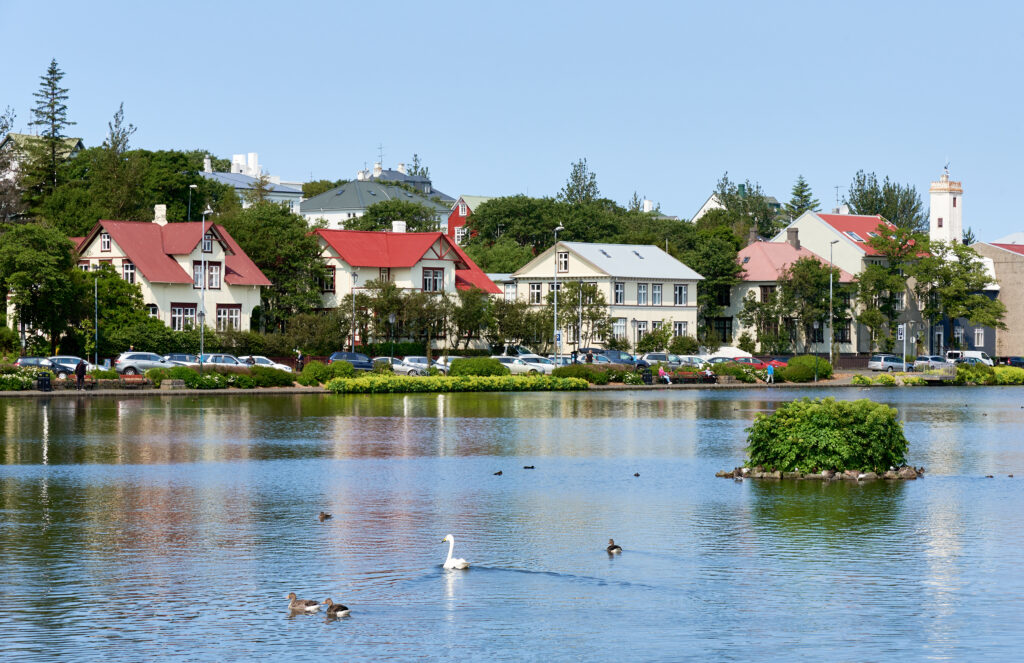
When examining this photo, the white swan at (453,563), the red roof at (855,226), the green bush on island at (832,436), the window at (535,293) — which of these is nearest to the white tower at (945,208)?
the red roof at (855,226)

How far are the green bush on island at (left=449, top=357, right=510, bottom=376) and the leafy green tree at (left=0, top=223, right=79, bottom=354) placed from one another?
2412cm

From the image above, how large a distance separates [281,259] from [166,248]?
1000cm

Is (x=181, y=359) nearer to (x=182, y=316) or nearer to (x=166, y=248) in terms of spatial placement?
(x=182, y=316)

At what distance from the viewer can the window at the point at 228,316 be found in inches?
3669

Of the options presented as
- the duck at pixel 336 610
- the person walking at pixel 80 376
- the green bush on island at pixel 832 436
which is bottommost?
the duck at pixel 336 610

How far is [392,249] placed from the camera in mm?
104562

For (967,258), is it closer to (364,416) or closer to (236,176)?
(364,416)

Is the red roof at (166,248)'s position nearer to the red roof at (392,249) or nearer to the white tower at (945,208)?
the red roof at (392,249)

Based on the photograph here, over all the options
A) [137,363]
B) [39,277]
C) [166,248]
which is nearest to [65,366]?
[137,363]

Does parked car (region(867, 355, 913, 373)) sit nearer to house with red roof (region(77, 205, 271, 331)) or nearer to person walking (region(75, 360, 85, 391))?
house with red roof (region(77, 205, 271, 331))

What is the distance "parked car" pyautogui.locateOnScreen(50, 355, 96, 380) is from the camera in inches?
2899

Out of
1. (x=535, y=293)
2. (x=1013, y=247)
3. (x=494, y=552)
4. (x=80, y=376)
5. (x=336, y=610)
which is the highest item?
(x=1013, y=247)

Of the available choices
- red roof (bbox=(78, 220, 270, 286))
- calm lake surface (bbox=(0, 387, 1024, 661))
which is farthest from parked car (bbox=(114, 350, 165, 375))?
calm lake surface (bbox=(0, 387, 1024, 661))

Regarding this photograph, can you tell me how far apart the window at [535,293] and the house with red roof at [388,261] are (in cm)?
780
